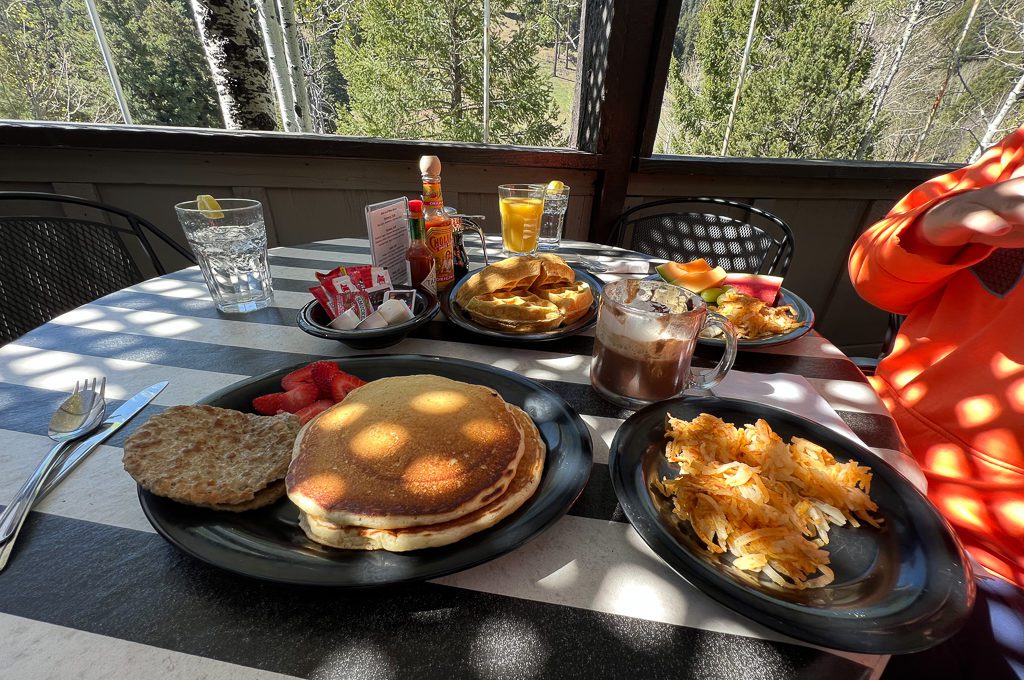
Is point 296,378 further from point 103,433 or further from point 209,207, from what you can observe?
point 209,207

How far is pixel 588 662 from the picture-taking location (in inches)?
18.8

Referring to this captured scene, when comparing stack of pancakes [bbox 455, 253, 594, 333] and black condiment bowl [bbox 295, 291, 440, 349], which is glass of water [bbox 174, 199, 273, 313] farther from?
stack of pancakes [bbox 455, 253, 594, 333]

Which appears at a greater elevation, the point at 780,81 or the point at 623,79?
the point at 780,81

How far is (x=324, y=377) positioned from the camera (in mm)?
878

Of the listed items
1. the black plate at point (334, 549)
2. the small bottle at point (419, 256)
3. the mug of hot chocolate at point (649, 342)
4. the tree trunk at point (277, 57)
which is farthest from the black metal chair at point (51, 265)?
the tree trunk at point (277, 57)

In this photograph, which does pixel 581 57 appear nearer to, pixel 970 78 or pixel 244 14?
pixel 244 14

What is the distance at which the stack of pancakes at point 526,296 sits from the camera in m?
1.23

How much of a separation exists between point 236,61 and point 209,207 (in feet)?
11.1

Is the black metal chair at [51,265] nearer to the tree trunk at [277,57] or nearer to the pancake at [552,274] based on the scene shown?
the pancake at [552,274]

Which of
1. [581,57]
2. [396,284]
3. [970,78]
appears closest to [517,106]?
[970,78]

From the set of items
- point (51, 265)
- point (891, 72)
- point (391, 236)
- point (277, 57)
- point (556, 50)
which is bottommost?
point (51, 265)

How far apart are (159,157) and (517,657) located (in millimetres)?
3198

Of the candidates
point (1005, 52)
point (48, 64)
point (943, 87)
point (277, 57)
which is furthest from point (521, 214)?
point (48, 64)

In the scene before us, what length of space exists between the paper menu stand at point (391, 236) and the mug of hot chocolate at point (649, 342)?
2.43ft
